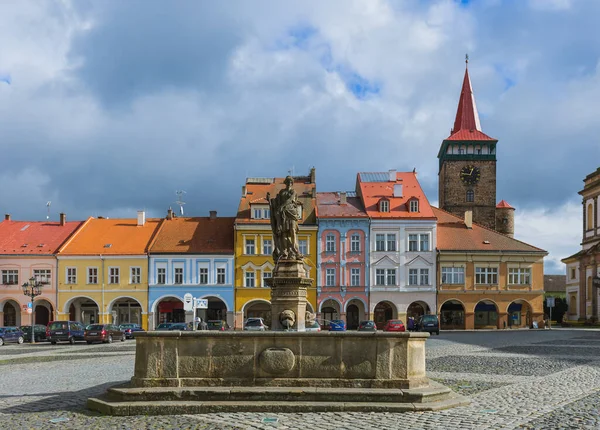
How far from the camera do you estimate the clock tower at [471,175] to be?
244 ft

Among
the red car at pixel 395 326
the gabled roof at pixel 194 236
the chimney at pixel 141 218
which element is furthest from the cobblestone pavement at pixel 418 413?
the chimney at pixel 141 218

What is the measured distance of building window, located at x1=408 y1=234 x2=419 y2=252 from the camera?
178ft

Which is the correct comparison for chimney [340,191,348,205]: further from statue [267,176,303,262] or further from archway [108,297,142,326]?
statue [267,176,303,262]

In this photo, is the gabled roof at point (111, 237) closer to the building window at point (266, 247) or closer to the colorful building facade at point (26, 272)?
the colorful building facade at point (26, 272)

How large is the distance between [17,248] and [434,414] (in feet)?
162

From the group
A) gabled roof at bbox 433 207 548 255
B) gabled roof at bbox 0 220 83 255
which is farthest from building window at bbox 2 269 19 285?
gabled roof at bbox 433 207 548 255

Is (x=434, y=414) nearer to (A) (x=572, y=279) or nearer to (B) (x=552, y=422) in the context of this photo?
(B) (x=552, y=422)

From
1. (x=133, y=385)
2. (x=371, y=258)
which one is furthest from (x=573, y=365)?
(x=371, y=258)

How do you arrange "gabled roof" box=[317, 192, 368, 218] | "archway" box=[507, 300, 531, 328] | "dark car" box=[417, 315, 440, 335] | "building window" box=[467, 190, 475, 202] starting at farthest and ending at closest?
"building window" box=[467, 190, 475, 202] → "archway" box=[507, 300, 531, 328] → "gabled roof" box=[317, 192, 368, 218] → "dark car" box=[417, 315, 440, 335]

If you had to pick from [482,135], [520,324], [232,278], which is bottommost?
[520,324]

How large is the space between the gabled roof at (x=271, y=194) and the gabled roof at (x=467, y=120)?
23427mm

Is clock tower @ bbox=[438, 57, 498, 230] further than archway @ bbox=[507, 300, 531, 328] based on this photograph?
Yes

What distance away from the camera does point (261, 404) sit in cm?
1130

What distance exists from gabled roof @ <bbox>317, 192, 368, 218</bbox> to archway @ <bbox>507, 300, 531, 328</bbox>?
14360mm
